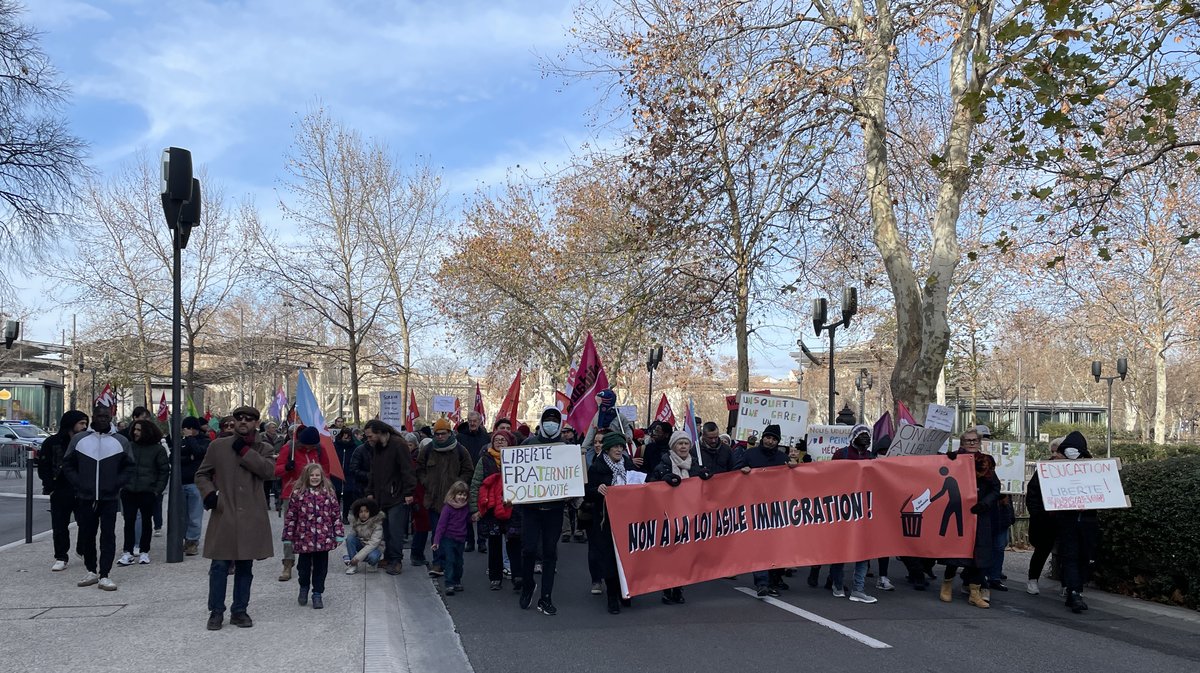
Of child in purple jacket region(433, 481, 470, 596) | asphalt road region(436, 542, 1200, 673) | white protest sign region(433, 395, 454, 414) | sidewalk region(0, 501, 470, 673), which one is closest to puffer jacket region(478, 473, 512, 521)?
child in purple jacket region(433, 481, 470, 596)

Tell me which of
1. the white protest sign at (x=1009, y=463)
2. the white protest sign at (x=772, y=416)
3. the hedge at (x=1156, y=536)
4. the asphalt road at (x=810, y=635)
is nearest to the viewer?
the asphalt road at (x=810, y=635)

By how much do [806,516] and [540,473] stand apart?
287 centimetres

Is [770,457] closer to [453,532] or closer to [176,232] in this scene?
[453,532]

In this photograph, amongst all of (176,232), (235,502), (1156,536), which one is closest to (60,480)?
(176,232)

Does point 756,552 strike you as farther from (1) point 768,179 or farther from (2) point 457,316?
(2) point 457,316

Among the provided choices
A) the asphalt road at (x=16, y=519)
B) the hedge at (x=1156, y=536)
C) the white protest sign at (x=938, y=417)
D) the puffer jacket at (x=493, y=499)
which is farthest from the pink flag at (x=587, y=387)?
the asphalt road at (x=16, y=519)

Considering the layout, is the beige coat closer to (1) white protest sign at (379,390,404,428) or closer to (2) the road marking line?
(2) the road marking line

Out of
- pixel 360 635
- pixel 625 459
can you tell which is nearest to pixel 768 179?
pixel 625 459

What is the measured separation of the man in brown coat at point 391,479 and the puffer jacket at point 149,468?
2176mm

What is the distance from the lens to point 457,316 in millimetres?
35812

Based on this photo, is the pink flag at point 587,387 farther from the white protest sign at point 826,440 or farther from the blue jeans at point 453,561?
the white protest sign at point 826,440

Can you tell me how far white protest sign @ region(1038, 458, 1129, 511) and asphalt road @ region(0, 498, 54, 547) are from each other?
1103 cm

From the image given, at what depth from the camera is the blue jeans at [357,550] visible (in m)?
11.1

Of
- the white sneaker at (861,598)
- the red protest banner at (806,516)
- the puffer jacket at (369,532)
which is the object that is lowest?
the white sneaker at (861,598)
